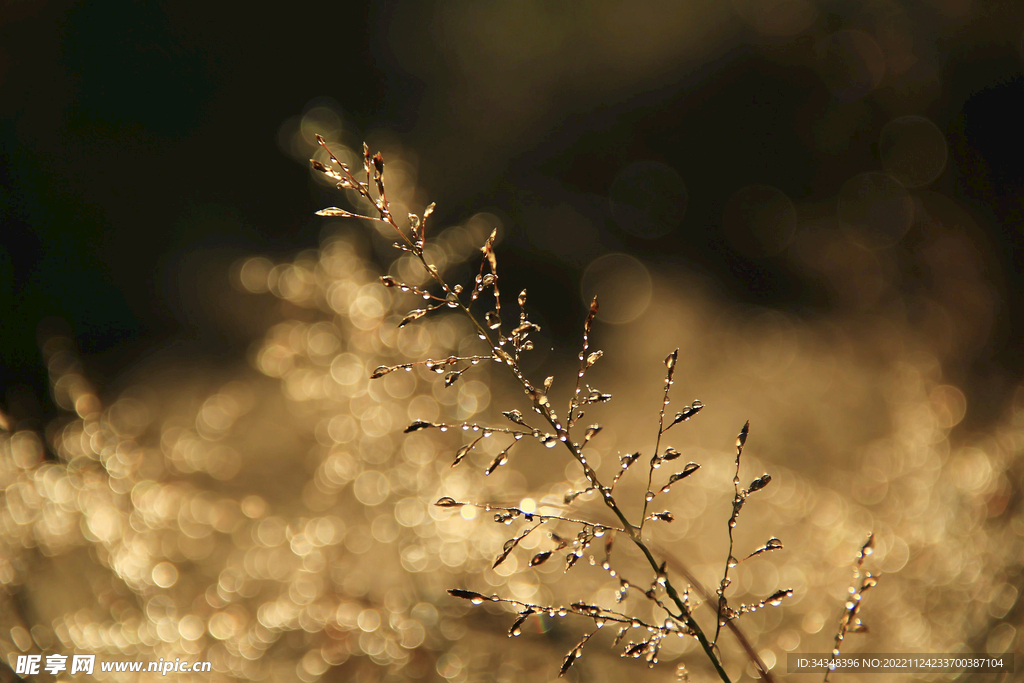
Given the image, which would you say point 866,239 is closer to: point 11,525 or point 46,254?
point 11,525

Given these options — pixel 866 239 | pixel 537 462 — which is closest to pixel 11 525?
pixel 537 462

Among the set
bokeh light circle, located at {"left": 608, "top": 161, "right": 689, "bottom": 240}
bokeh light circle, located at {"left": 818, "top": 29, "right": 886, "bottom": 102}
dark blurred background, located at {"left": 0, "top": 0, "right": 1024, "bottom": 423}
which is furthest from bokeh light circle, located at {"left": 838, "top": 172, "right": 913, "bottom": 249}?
bokeh light circle, located at {"left": 608, "top": 161, "right": 689, "bottom": 240}

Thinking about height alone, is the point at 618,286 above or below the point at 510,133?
below

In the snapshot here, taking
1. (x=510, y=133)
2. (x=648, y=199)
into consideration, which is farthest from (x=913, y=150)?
(x=510, y=133)

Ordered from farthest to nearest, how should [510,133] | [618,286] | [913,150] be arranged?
[510,133] → [618,286] → [913,150]

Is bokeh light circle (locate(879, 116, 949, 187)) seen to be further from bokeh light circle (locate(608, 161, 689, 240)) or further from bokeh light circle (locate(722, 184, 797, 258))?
bokeh light circle (locate(608, 161, 689, 240))

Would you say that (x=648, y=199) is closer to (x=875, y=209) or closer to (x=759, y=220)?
(x=759, y=220)
